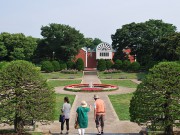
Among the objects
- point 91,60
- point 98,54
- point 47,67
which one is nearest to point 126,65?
point 47,67

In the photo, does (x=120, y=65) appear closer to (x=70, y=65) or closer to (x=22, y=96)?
(x=70, y=65)

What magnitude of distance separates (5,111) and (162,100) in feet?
17.3

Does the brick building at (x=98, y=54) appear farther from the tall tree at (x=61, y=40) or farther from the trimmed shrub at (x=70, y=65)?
the trimmed shrub at (x=70, y=65)

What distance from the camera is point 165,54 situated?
166ft

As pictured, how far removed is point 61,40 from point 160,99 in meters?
54.9

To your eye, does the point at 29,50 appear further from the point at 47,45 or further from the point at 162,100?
the point at 162,100

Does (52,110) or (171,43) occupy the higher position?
(171,43)

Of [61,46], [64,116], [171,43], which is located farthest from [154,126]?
[61,46]

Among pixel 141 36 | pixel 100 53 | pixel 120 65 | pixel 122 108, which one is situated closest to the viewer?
pixel 122 108

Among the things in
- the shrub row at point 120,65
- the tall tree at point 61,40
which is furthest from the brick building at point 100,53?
the shrub row at point 120,65

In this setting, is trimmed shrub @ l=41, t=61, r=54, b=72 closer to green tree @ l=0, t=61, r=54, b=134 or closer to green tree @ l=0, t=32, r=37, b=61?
green tree @ l=0, t=32, r=37, b=61

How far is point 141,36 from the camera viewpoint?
6812cm

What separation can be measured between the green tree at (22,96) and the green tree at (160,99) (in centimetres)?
328

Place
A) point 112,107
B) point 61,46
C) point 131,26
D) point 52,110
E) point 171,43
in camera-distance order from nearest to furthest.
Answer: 1. point 52,110
2. point 112,107
3. point 171,43
4. point 61,46
5. point 131,26
